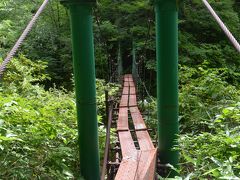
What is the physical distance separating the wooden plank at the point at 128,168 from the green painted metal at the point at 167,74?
0.64 ft

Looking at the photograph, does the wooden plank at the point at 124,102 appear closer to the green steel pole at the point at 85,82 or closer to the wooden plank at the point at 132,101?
Result: the wooden plank at the point at 132,101

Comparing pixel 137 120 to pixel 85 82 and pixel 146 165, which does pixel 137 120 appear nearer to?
pixel 146 165

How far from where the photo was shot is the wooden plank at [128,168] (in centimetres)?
193

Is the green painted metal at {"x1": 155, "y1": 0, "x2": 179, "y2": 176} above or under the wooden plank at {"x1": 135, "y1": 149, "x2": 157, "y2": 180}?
above

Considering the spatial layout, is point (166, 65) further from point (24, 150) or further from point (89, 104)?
point (24, 150)

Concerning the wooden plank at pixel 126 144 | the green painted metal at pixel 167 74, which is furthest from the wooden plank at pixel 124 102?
the green painted metal at pixel 167 74

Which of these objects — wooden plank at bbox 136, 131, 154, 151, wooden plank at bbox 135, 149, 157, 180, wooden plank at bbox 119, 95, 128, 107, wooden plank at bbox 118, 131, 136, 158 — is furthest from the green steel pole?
wooden plank at bbox 119, 95, 128, 107

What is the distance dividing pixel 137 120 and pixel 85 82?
1.68 m

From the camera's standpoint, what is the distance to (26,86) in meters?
4.20

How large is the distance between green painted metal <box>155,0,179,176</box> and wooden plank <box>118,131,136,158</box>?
0.80 ft

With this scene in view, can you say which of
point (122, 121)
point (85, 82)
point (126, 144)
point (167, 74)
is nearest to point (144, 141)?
point (126, 144)

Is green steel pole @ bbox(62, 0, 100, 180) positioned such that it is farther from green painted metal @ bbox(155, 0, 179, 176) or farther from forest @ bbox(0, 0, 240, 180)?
green painted metal @ bbox(155, 0, 179, 176)

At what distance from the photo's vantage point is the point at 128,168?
6.84 feet

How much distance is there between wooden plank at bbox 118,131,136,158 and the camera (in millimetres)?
2414
